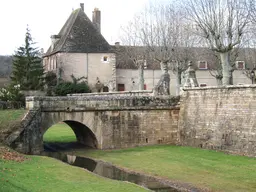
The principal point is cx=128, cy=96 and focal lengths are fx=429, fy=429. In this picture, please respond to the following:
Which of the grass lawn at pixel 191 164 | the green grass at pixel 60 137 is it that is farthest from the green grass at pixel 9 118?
the green grass at pixel 60 137

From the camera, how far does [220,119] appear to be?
2422cm

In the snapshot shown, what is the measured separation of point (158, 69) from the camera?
53750mm

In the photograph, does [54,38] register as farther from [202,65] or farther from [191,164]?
[191,164]

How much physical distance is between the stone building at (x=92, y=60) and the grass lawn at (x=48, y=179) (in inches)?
1207

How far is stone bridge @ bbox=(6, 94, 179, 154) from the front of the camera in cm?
2464

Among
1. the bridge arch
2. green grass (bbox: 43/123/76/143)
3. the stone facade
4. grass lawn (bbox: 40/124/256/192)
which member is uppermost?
the stone facade

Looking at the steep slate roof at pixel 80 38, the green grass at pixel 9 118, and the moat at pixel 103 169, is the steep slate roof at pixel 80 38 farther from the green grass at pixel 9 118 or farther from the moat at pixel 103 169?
the green grass at pixel 9 118

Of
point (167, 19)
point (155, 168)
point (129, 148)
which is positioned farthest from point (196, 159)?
point (167, 19)

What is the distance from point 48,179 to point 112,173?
4521 millimetres

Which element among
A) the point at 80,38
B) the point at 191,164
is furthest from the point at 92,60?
the point at 191,164

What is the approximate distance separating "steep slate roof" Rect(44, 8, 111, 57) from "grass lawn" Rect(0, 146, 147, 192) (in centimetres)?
3110

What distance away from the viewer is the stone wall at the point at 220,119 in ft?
72.4

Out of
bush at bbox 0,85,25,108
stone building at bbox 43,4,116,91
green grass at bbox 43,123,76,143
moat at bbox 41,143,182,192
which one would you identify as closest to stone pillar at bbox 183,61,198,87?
moat at bbox 41,143,182,192

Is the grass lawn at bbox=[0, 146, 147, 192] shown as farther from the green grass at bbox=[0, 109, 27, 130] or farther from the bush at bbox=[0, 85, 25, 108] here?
the bush at bbox=[0, 85, 25, 108]
